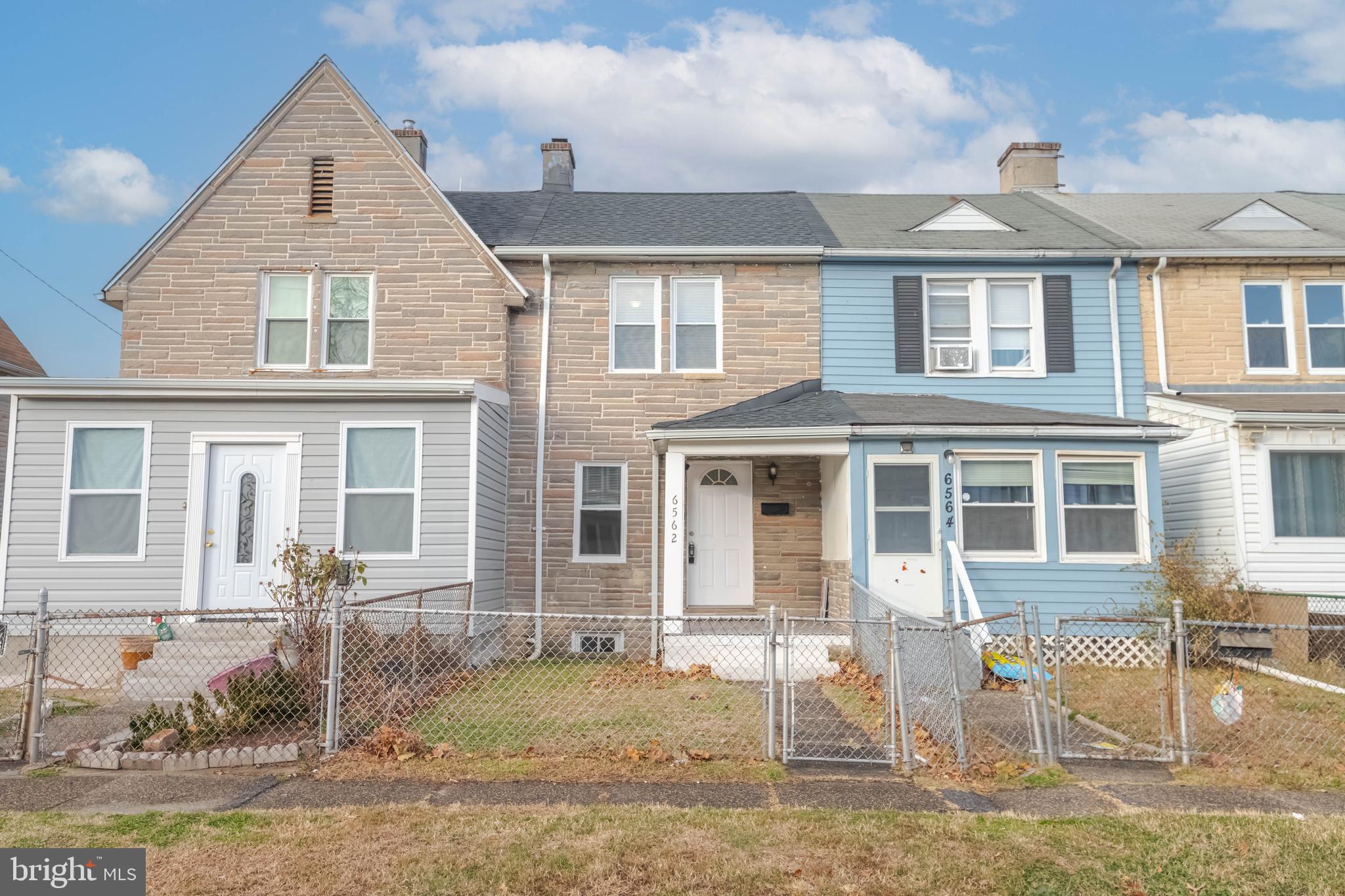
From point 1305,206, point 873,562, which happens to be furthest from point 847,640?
point 1305,206

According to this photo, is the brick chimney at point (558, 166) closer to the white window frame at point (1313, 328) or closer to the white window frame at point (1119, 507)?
the white window frame at point (1119, 507)

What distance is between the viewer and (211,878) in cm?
470

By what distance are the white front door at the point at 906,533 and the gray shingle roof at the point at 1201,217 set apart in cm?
583

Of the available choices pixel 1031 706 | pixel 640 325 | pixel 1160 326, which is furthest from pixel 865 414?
pixel 1031 706

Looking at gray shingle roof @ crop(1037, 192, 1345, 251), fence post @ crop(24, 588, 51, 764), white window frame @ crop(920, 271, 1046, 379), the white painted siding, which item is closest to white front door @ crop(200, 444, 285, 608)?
the white painted siding

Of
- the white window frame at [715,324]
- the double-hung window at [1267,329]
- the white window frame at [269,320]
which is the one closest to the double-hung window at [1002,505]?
the white window frame at [715,324]

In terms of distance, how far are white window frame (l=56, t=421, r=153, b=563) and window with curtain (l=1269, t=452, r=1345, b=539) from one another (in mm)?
14623

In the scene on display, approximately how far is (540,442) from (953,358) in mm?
6383

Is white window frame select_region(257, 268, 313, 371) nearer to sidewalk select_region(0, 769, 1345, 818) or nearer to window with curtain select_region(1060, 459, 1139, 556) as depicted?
sidewalk select_region(0, 769, 1345, 818)

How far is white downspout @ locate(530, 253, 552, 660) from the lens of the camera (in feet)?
45.7

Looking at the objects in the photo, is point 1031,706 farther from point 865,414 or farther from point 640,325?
point 640,325

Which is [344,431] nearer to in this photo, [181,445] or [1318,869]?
[181,445]

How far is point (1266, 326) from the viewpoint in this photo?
1473 centimetres

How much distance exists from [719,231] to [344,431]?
262 inches
